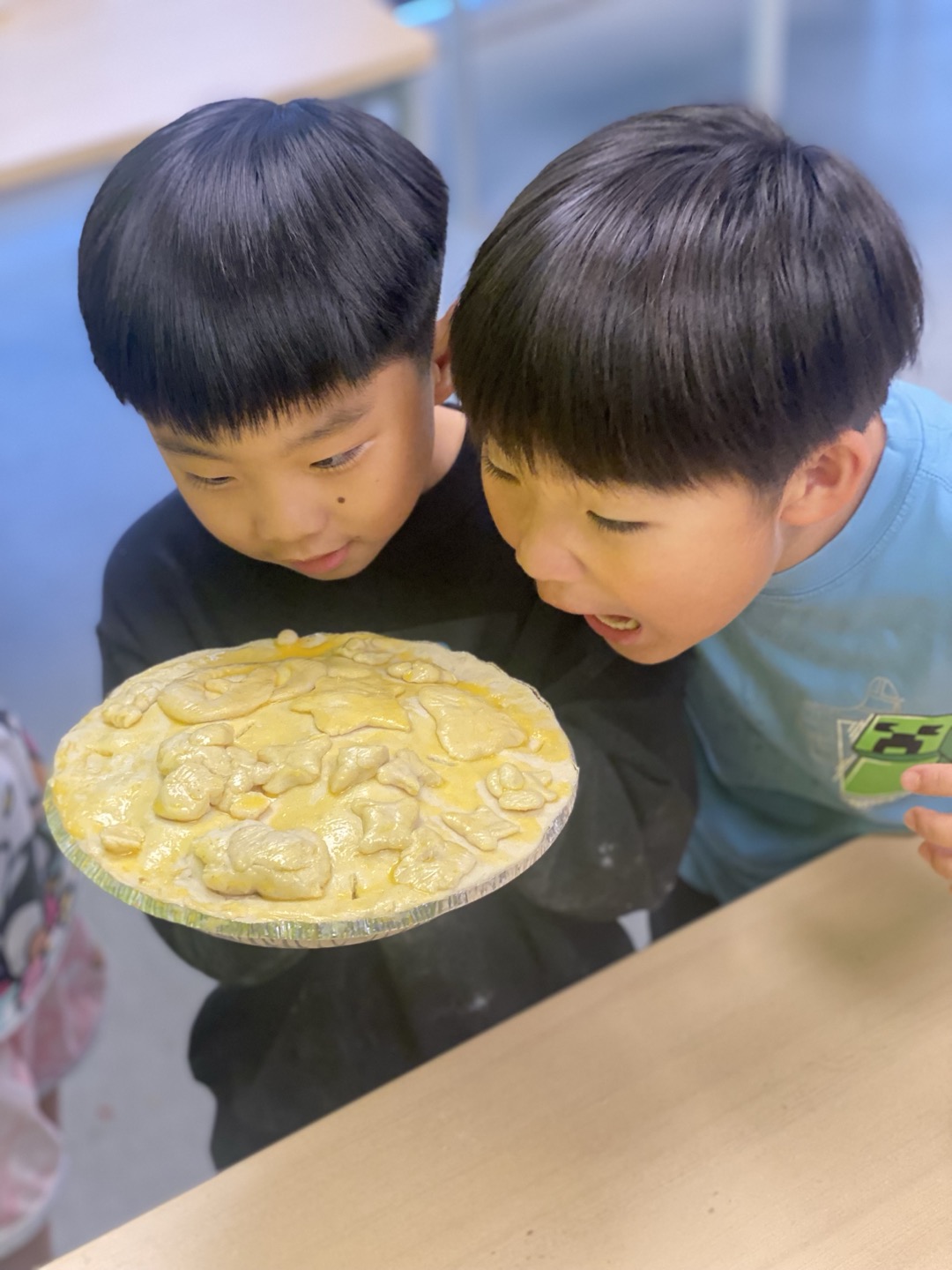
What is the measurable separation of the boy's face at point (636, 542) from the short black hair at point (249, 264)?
4.3 inches

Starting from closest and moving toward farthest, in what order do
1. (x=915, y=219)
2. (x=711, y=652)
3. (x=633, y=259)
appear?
(x=633, y=259) < (x=711, y=652) < (x=915, y=219)

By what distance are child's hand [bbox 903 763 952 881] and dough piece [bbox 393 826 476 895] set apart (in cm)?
31

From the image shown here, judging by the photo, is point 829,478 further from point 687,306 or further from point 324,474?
point 324,474

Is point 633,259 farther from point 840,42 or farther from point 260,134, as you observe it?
point 840,42

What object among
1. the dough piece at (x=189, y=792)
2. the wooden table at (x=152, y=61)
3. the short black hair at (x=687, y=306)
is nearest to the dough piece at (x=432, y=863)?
the dough piece at (x=189, y=792)

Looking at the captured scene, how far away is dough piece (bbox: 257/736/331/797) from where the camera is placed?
71 centimetres

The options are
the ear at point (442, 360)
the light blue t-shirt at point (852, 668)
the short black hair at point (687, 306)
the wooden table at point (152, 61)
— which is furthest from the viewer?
the wooden table at point (152, 61)

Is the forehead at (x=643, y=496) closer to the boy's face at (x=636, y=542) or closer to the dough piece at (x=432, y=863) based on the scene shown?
the boy's face at (x=636, y=542)

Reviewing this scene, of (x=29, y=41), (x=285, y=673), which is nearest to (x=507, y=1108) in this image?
(x=285, y=673)

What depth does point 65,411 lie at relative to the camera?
854 mm

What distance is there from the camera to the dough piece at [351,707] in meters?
0.74

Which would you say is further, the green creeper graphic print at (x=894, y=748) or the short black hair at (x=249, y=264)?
the green creeper graphic print at (x=894, y=748)

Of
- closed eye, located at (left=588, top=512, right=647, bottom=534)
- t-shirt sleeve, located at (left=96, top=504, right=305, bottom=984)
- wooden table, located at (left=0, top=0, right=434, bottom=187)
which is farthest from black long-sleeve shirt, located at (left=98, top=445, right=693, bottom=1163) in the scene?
wooden table, located at (left=0, top=0, right=434, bottom=187)

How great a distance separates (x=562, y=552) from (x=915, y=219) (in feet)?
6.08
